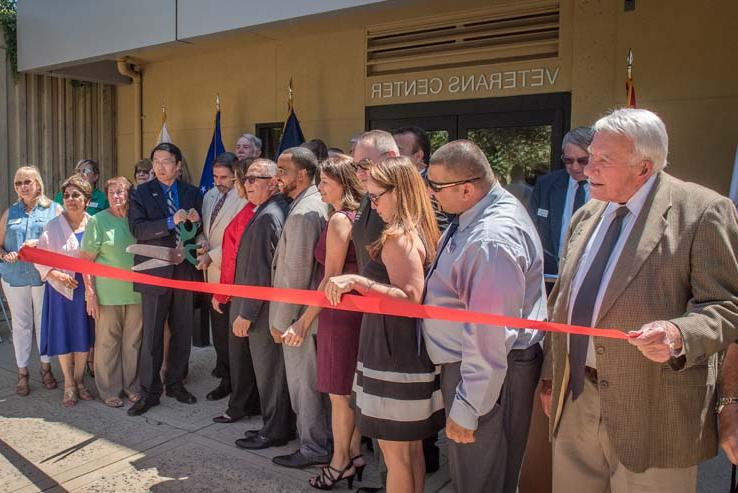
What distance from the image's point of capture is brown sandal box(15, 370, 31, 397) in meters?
5.12

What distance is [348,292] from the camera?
275cm

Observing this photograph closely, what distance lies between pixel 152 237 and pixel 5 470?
6.03ft

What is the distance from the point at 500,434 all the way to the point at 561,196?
245 cm

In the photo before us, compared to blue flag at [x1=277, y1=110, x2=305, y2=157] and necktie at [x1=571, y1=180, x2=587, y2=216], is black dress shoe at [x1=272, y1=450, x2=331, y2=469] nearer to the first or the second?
necktie at [x1=571, y1=180, x2=587, y2=216]

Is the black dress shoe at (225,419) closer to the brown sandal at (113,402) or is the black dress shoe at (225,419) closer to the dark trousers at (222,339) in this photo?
the dark trousers at (222,339)

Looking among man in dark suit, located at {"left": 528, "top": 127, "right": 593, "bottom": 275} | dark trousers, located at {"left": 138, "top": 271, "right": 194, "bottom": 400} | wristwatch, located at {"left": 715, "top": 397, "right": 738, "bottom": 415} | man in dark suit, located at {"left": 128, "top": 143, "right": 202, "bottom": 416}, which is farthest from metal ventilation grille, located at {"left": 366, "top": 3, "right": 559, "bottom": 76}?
wristwatch, located at {"left": 715, "top": 397, "right": 738, "bottom": 415}

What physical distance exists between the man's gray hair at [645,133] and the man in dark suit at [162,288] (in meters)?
3.62

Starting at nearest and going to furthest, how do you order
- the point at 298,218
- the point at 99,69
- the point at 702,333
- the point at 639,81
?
the point at 702,333 → the point at 298,218 → the point at 639,81 → the point at 99,69

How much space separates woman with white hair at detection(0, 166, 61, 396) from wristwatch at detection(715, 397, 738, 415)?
510cm

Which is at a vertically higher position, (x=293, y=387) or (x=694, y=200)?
(x=694, y=200)

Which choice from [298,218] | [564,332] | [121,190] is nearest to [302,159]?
[298,218]

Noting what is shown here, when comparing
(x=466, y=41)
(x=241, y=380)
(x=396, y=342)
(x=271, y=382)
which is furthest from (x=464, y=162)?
(x=466, y=41)

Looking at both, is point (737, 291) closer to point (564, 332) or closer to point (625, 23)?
point (564, 332)

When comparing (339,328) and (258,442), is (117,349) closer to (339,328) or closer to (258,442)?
(258,442)
